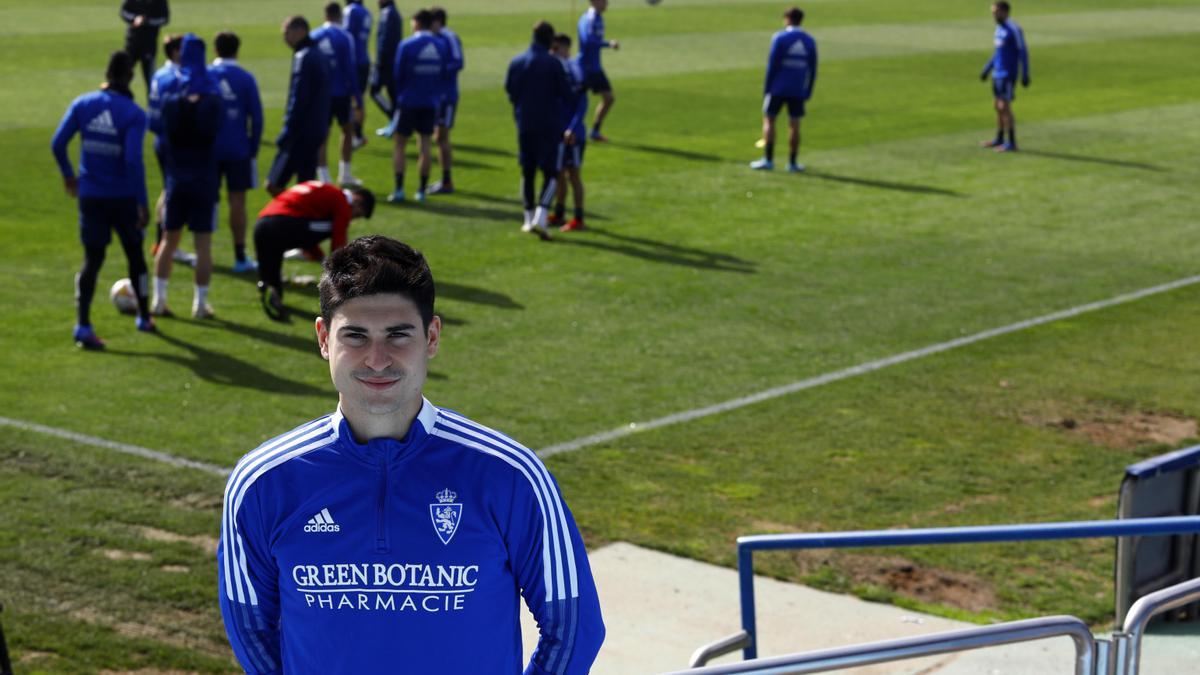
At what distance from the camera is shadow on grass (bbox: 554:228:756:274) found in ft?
48.8

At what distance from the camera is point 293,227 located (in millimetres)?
12664

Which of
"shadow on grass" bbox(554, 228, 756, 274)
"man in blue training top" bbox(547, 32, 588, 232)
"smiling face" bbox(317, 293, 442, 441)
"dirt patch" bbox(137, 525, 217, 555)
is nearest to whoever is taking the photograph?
"smiling face" bbox(317, 293, 442, 441)

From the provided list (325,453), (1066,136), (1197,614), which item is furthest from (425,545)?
(1066,136)

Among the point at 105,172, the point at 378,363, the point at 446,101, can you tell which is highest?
the point at 378,363

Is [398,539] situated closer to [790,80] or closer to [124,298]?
[124,298]

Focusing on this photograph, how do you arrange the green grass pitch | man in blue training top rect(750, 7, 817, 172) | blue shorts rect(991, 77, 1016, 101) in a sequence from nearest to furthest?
the green grass pitch < man in blue training top rect(750, 7, 817, 172) < blue shorts rect(991, 77, 1016, 101)

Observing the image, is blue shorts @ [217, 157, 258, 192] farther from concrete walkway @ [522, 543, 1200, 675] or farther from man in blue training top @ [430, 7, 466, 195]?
concrete walkway @ [522, 543, 1200, 675]

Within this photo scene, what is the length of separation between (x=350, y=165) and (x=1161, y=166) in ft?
34.5

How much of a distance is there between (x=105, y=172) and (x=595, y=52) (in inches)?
450

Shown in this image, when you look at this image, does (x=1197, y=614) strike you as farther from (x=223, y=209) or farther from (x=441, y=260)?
(x=223, y=209)

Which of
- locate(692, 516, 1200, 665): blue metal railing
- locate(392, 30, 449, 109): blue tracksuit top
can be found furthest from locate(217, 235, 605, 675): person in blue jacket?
locate(392, 30, 449, 109): blue tracksuit top

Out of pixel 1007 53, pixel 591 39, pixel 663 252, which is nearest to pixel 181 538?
pixel 663 252

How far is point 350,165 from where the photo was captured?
63.2 feet

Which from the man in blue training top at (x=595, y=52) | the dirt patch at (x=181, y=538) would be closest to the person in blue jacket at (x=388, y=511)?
the dirt patch at (x=181, y=538)
